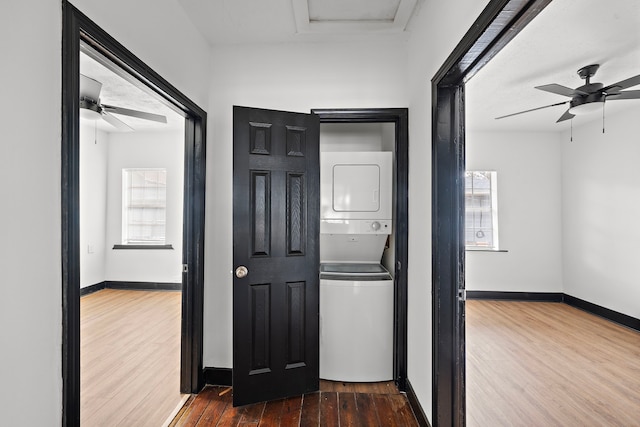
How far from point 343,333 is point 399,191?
114cm

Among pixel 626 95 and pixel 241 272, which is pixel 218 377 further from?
pixel 626 95

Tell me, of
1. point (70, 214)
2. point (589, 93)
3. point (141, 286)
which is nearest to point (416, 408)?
point (70, 214)

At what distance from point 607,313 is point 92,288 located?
668 centimetres

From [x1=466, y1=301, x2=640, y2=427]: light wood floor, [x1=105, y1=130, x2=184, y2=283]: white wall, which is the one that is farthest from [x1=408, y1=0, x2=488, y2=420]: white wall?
[x1=105, y1=130, x2=184, y2=283]: white wall

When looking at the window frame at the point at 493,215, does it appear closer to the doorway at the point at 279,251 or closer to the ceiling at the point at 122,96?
the doorway at the point at 279,251

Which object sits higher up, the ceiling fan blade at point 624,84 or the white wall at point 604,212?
the ceiling fan blade at point 624,84

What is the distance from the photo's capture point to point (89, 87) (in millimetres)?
2738

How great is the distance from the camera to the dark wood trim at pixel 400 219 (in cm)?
239

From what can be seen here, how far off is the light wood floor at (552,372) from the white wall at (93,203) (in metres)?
5.28

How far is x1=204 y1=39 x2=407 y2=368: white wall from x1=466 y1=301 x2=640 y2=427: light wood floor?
1.90 meters

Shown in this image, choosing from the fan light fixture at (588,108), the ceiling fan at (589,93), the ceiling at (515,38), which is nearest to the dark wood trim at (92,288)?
the ceiling at (515,38)
